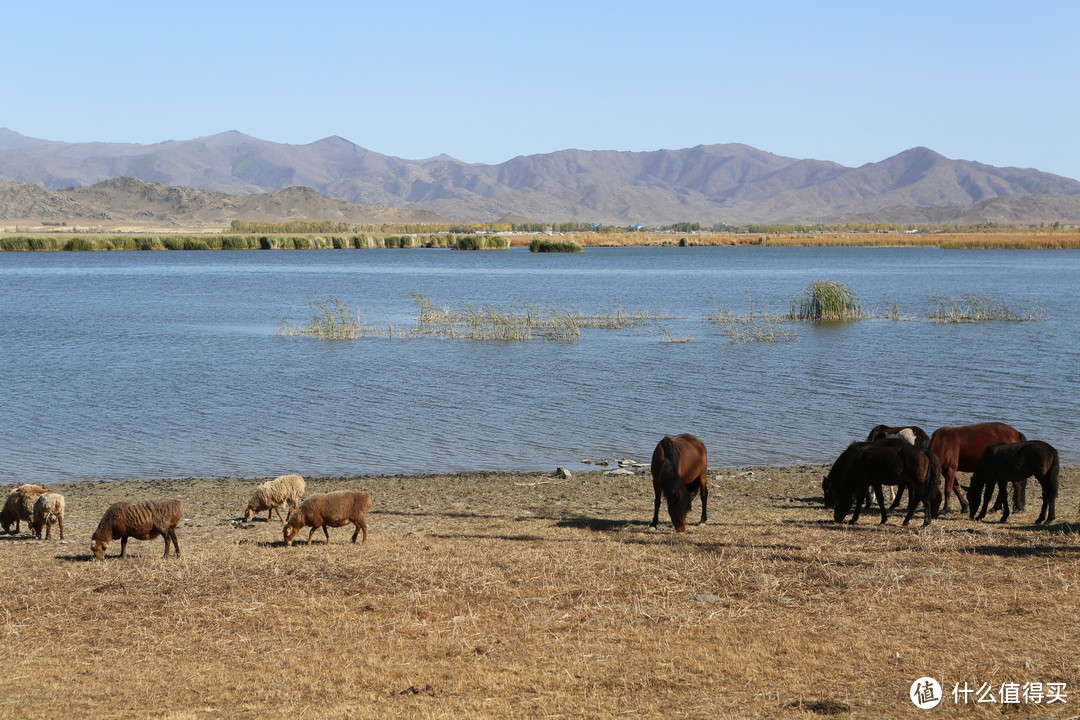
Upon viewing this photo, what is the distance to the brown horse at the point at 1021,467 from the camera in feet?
40.6

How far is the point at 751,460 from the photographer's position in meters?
19.3

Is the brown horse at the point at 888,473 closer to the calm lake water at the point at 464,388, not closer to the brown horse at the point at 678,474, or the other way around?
the brown horse at the point at 678,474

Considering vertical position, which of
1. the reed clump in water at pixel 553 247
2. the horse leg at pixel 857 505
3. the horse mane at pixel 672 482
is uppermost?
the reed clump in water at pixel 553 247

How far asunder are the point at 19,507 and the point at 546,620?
25.1ft

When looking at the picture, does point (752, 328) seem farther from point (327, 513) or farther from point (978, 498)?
point (327, 513)

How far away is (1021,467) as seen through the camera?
12547 mm

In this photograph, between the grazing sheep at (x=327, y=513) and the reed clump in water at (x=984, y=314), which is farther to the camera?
the reed clump in water at (x=984, y=314)

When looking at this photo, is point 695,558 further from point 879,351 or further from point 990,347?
point 990,347

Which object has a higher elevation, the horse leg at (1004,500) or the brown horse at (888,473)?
the brown horse at (888,473)

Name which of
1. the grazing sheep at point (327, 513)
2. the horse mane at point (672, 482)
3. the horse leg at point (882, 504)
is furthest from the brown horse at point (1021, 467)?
the grazing sheep at point (327, 513)

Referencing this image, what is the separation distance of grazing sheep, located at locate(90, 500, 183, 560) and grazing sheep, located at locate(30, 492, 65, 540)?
135cm

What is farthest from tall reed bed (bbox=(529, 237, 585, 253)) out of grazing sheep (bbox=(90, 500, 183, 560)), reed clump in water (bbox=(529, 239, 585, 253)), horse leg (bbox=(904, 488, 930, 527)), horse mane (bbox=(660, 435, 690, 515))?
grazing sheep (bbox=(90, 500, 183, 560))

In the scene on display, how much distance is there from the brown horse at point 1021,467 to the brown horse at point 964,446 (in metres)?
0.47

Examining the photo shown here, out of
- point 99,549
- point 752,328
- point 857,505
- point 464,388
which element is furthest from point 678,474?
point 752,328
